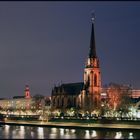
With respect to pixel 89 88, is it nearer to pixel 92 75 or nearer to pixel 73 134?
pixel 92 75

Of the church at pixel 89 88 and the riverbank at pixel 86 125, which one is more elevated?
the church at pixel 89 88

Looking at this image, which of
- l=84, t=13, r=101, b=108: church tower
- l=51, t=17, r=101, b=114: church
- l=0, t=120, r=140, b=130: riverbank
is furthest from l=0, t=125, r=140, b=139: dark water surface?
l=84, t=13, r=101, b=108: church tower

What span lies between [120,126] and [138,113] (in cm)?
2984

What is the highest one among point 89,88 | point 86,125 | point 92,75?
point 92,75

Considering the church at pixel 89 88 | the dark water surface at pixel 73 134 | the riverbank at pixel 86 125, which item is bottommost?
the dark water surface at pixel 73 134

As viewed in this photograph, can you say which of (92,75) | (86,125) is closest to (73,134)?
(86,125)

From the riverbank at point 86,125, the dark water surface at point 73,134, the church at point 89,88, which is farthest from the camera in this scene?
the church at point 89,88

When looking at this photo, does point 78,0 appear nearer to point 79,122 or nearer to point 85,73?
point 79,122

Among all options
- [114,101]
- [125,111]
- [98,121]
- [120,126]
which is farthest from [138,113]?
[120,126]

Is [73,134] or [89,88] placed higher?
[89,88]

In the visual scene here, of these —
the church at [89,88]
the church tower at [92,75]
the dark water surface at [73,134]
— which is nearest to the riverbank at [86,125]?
the dark water surface at [73,134]

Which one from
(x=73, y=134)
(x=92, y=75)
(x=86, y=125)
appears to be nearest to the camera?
(x=73, y=134)

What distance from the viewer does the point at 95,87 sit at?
139m

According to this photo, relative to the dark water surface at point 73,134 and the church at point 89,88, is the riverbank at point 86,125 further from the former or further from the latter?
the church at point 89,88
